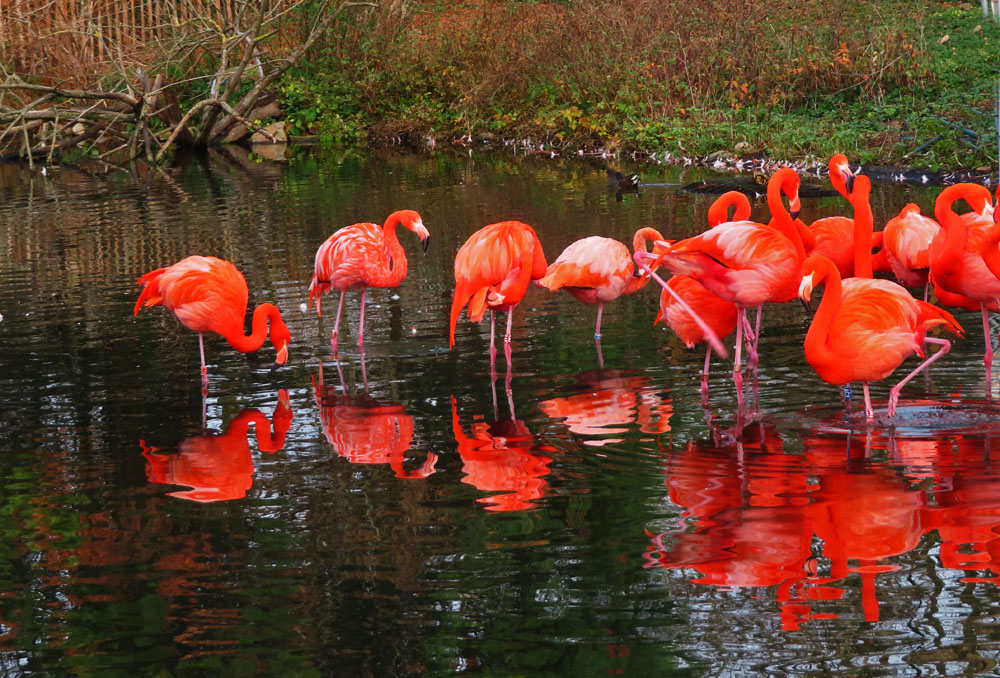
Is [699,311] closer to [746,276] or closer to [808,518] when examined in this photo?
[746,276]

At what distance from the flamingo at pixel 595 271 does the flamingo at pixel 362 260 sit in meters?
0.76

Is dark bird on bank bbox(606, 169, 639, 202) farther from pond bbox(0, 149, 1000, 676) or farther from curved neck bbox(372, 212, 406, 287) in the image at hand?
curved neck bbox(372, 212, 406, 287)

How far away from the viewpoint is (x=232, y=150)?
18.6 meters

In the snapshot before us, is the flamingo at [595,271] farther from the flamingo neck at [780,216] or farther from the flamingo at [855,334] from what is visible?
the flamingo at [855,334]

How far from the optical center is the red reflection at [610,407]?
5.07m

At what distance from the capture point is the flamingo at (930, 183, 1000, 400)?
5.34 m

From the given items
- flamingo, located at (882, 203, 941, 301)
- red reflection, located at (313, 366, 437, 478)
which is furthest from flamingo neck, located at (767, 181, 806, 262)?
red reflection, located at (313, 366, 437, 478)

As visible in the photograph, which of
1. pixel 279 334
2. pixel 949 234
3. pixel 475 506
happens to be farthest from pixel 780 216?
pixel 279 334

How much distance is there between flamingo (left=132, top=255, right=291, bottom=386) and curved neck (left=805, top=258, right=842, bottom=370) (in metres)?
2.65

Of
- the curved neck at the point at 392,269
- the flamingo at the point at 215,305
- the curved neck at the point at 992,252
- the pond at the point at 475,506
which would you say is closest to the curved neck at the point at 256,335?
Answer: the flamingo at the point at 215,305

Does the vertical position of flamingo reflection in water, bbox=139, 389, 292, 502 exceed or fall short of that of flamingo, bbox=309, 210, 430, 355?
A: it falls short

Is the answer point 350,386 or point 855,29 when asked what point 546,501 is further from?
point 855,29

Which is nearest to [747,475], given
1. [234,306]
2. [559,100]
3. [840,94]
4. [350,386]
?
[350,386]

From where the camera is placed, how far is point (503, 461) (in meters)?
4.74
